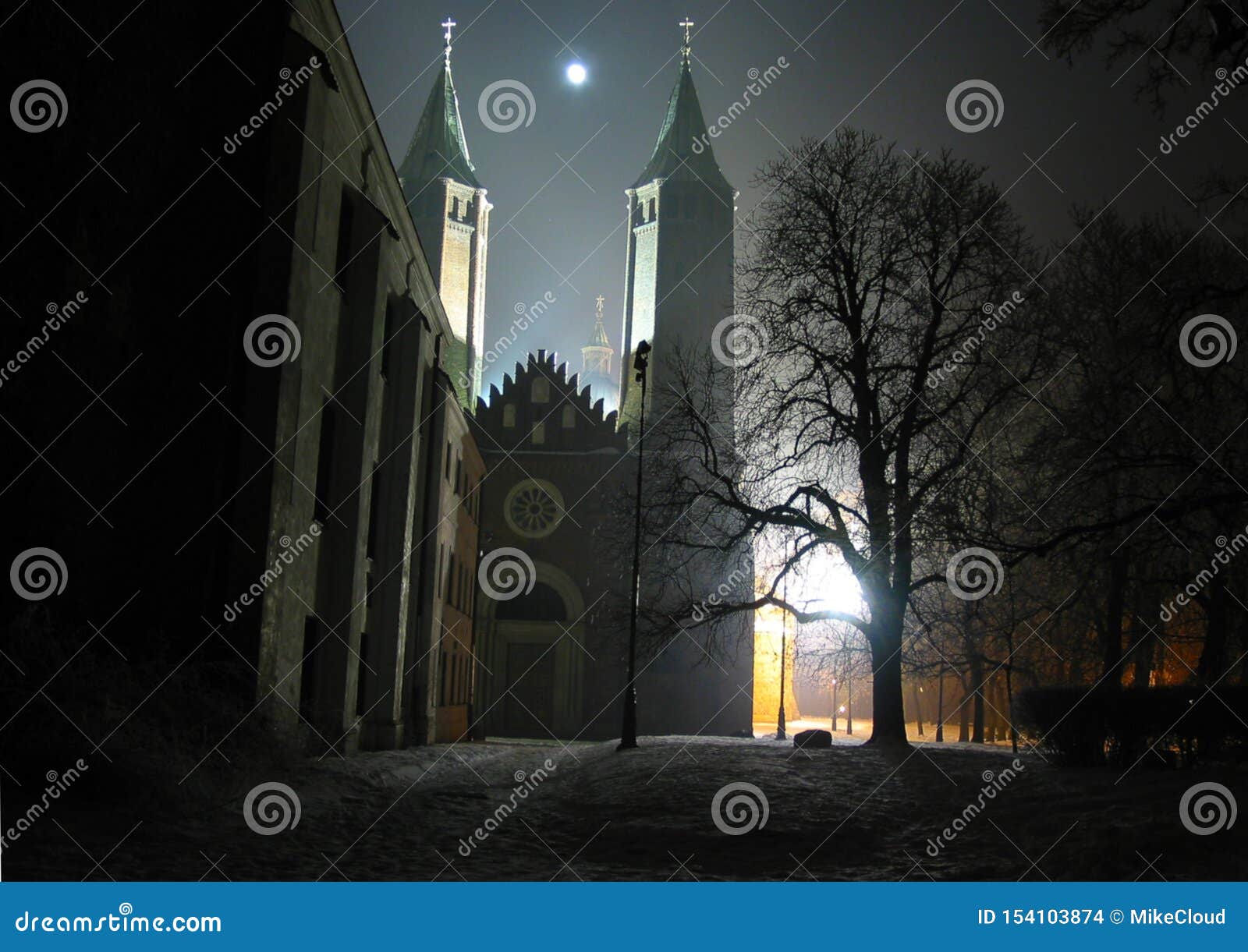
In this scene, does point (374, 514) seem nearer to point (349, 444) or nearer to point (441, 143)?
point (349, 444)

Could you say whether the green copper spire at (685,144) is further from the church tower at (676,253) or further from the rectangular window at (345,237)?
the rectangular window at (345,237)

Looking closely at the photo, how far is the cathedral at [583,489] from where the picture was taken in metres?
49.7

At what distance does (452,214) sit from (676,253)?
43.6 ft

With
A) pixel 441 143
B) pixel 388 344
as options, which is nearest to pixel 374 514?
pixel 388 344

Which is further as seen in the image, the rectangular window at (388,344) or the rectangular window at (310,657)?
the rectangular window at (388,344)

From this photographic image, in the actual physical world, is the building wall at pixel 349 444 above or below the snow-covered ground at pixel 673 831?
above

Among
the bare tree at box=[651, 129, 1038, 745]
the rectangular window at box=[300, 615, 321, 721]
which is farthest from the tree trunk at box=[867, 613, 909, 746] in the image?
the rectangular window at box=[300, 615, 321, 721]

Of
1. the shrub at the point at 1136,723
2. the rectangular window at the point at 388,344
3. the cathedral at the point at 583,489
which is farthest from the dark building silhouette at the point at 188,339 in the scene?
the cathedral at the point at 583,489

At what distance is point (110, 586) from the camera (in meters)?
15.1

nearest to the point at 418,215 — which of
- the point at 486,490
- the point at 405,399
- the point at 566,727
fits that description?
the point at 486,490

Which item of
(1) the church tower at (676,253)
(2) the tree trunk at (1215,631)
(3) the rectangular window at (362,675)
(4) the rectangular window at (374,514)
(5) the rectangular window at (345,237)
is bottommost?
(3) the rectangular window at (362,675)

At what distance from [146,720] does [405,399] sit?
511 inches

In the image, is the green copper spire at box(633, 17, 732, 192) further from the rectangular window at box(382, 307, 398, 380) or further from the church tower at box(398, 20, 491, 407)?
the rectangular window at box(382, 307, 398, 380)

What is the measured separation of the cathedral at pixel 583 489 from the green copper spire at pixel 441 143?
223 cm
